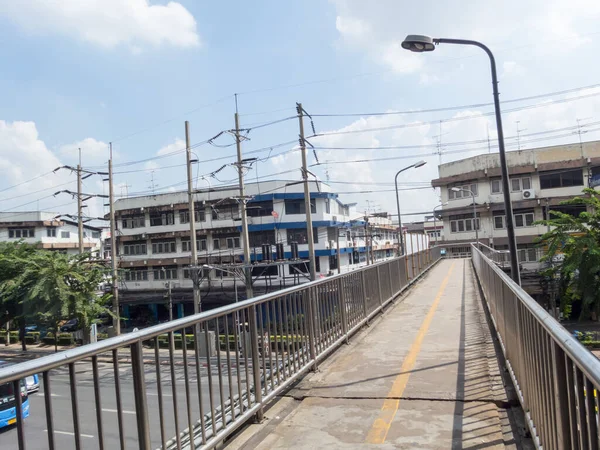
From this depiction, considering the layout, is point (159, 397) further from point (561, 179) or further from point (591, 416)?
point (561, 179)

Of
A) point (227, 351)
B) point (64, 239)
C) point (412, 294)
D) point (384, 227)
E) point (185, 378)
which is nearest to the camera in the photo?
point (185, 378)

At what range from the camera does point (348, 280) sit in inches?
307

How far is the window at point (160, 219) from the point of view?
4703cm

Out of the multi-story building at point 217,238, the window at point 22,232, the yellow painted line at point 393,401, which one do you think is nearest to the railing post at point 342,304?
the yellow painted line at point 393,401

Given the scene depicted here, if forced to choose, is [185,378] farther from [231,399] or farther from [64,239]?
[64,239]

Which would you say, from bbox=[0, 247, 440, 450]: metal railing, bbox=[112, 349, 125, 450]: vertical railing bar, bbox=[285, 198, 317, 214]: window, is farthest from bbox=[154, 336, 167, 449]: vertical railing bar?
bbox=[285, 198, 317, 214]: window

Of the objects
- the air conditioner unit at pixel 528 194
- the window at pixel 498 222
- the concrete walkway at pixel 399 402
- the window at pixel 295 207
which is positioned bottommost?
the concrete walkway at pixel 399 402

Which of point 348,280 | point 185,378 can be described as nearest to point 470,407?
point 185,378

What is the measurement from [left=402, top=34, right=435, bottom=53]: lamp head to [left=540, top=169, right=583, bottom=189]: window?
37.6 meters

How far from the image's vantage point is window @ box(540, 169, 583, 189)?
4156 cm

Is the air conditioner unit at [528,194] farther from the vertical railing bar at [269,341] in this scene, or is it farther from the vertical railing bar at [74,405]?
the vertical railing bar at [74,405]

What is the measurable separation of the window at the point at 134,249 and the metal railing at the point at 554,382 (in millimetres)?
47743

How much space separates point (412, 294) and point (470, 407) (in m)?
10.5

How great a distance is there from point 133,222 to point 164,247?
15.2ft
